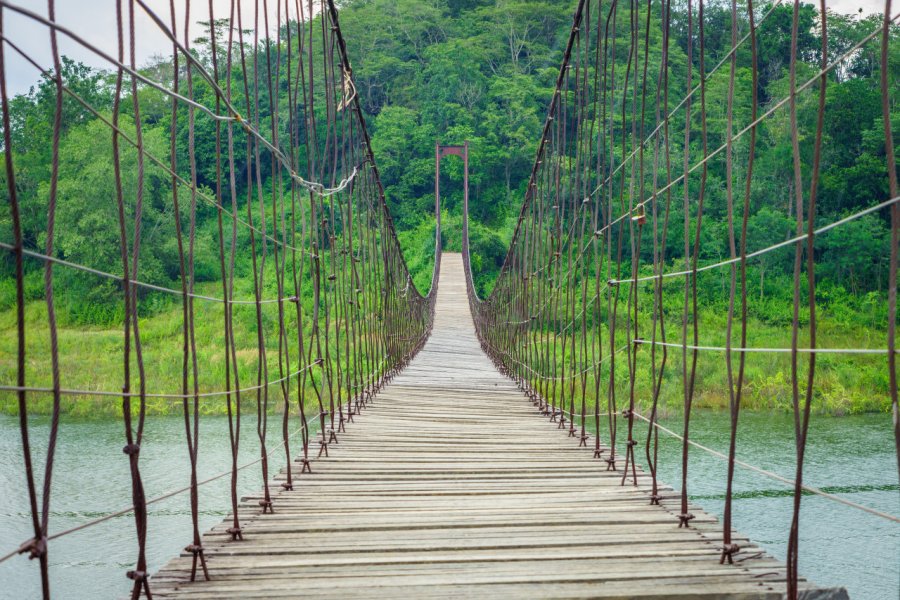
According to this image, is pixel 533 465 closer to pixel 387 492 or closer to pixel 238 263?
pixel 387 492

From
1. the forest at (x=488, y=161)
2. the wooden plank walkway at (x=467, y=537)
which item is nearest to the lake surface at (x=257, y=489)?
the forest at (x=488, y=161)

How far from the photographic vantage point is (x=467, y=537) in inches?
46.9

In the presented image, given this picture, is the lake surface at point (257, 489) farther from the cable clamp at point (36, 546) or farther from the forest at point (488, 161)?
the cable clamp at point (36, 546)

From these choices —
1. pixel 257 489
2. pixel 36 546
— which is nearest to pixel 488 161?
pixel 257 489

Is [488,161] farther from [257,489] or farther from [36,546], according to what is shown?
[36,546]

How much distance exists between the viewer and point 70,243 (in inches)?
500

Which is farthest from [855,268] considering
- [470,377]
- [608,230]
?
[608,230]

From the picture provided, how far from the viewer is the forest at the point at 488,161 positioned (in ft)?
34.9

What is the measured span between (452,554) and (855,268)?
37.6ft

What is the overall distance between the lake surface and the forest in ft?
4.75

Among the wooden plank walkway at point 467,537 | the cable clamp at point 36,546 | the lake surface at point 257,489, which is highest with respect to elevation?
the cable clamp at point 36,546

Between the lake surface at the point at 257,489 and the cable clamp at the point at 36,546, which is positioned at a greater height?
the cable clamp at the point at 36,546

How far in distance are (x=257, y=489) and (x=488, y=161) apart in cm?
1406

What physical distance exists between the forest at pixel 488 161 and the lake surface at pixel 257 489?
145 cm
